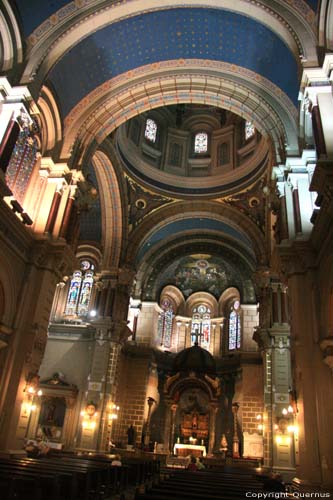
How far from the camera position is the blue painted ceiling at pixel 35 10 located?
37.8ft

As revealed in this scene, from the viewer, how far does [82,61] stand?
13.9 meters

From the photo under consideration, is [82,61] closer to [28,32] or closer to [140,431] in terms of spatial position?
[28,32]

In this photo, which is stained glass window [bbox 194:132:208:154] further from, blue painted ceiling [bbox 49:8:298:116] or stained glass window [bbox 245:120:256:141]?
blue painted ceiling [bbox 49:8:298:116]

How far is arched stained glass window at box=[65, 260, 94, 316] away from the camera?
2342 centimetres

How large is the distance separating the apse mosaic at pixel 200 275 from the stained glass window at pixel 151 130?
8.58 m

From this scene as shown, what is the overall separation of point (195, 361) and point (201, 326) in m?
5.11

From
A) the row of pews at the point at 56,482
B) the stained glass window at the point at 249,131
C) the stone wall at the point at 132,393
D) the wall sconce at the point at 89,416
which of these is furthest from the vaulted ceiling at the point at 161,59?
the stone wall at the point at 132,393

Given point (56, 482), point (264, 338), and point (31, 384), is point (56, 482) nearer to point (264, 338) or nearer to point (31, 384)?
point (31, 384)

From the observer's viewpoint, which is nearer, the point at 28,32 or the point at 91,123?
the point at 28,32

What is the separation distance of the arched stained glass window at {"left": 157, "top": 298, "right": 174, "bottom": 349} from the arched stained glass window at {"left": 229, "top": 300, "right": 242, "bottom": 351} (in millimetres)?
4245

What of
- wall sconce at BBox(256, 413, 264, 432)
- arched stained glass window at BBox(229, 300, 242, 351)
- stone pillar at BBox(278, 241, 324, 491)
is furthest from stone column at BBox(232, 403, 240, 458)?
stone pillar at BBox(278, 241, 324, 491)

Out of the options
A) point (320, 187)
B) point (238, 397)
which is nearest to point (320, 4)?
point (320, 187)

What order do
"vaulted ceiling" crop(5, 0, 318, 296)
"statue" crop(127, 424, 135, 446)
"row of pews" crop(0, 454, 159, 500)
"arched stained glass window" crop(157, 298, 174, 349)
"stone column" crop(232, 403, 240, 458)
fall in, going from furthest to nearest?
"arched stained glass window" crop(157, 298, 174, 349) → "statue" crop(127, 424, 135, 446) → "stone column" crop(232, 403, 240, 458) → "vaulted ceiling" crop(5, 0, 318, 296) → "row of pews" crop(0, 454, 159, 500)

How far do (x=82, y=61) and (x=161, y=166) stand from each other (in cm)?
1244
